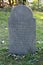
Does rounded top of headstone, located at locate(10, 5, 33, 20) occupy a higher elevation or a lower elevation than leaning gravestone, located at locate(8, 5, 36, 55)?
higher

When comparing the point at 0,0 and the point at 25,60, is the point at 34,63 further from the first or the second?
the point at 0,0

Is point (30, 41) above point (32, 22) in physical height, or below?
below

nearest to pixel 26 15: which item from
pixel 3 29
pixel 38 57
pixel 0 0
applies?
pixel 38 57

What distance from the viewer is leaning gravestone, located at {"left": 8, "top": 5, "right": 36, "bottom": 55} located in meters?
6.16

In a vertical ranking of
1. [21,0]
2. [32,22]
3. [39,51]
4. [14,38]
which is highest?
[32,22]

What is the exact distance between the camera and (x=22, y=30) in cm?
625

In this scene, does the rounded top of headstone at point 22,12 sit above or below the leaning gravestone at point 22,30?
above

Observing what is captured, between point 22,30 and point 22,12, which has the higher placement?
point 22,12

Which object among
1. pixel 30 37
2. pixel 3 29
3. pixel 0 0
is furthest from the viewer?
pixel 0 0

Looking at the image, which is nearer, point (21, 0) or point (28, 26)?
point (28, 26)

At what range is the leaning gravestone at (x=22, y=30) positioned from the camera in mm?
6156

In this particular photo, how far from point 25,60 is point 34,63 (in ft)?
0.92

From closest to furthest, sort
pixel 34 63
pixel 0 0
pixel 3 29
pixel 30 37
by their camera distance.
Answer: pixel 34 63 < pixel 30 37 < pixel 3 29 < pixel 0 0

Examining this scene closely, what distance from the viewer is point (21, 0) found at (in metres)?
20.7
